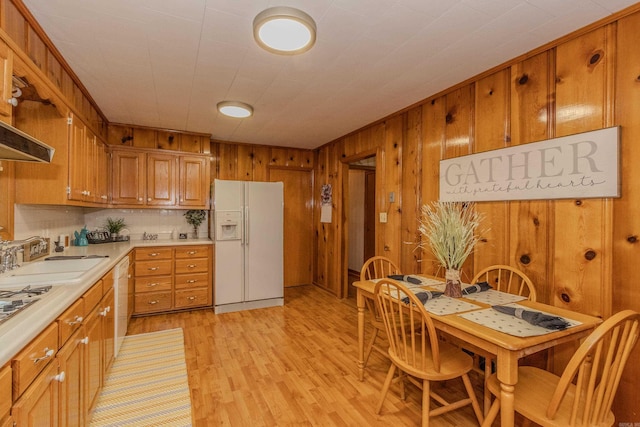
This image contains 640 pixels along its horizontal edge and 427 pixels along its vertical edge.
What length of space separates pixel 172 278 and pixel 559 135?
404 centimetres

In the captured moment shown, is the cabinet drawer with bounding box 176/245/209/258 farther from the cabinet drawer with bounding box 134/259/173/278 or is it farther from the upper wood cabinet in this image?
the upper wood cabinet

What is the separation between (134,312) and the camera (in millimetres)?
3674

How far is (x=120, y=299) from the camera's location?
264 centimetres

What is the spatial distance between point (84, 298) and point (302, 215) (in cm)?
388

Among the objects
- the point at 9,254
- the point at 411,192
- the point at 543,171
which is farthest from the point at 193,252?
the point at 543,171

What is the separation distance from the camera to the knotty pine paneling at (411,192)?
3.08 m

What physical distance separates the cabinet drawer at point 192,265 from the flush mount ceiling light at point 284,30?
2.88m

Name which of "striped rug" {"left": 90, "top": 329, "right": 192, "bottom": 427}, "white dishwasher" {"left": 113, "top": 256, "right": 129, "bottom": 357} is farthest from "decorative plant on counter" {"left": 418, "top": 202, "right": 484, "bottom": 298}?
"white dishwasher" {"left": 113, "top": 256, "right": 129, "bottom": 357}

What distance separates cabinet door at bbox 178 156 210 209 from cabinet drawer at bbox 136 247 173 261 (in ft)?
2.30

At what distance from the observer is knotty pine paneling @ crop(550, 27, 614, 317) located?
5.81 feet

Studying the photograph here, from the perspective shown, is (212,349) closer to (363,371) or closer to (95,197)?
(363,371)

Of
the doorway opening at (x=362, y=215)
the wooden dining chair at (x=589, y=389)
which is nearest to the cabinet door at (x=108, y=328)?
the wooden dining chair at (x=589, y=389)

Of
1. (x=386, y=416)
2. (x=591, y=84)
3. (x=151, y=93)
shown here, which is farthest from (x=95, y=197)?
(x=591, y=84)

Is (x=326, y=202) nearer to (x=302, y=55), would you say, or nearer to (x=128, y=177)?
(x=128, y=177)
